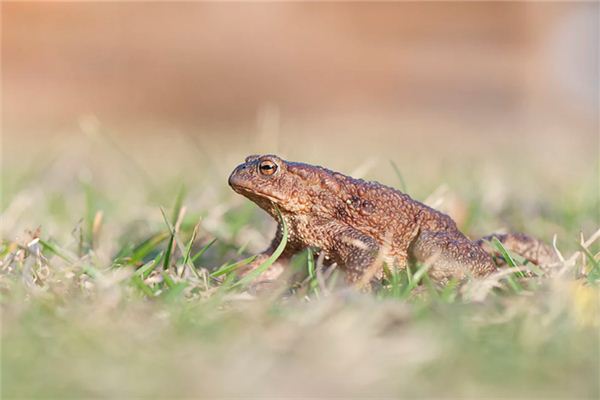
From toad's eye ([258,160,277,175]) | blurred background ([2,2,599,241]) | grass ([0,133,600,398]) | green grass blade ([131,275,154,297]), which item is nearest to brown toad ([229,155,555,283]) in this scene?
toad's eye ([258,160,277,175])

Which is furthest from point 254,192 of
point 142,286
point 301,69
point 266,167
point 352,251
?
point 301,69

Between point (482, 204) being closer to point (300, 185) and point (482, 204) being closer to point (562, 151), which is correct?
point (300, 185)

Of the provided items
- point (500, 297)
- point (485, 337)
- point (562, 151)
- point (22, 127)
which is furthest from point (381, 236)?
point (22, 127)

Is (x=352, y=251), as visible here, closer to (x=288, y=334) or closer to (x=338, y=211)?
(x=338, y=211)

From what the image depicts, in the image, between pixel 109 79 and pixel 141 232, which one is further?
pixel 109 79

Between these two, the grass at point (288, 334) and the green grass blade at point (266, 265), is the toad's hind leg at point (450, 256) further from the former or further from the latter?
the green grass blade at point (266, 265)

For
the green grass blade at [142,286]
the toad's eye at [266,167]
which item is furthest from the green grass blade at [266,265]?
the green grass blade at [142,286]
